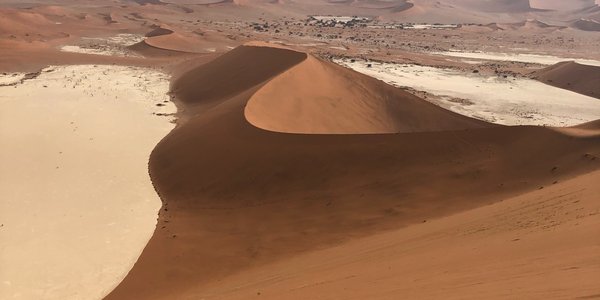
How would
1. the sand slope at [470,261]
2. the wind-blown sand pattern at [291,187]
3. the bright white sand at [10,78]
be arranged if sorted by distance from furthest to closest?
the bright white sand at [10,78], the wind-blown sand pattern at [291,187], the sand slope at [470,261]

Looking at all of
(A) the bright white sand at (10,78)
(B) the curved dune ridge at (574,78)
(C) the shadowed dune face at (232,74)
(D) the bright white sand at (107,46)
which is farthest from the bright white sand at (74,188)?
(B) the curved dune ridge at (574,78)

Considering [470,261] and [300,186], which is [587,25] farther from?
[470,261]

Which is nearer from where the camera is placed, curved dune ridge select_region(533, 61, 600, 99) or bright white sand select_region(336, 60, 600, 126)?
bright white sand select_region(336, 60, 600, 126)

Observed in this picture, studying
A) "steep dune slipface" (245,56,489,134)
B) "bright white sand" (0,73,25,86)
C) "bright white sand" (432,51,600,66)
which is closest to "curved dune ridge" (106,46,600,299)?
"steep dune slipface" (245,56,489,134)

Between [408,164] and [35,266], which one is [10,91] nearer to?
[35,266]

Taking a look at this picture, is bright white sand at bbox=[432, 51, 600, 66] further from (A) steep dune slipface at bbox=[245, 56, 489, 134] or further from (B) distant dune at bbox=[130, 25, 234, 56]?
(A) steep dune slipface at bbox=[245, 56, 489, 134]

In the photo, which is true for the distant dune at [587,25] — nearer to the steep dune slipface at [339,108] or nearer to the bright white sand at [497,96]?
the bright white sand at [497,96]
